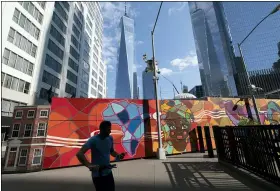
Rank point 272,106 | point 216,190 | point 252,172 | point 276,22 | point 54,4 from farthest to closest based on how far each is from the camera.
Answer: point 276,22
point 54,4
point 272,106
point 252,172
point 216,190

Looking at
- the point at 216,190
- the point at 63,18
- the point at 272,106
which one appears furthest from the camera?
the point at 63,18

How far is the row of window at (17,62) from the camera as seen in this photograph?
2434 centimetres

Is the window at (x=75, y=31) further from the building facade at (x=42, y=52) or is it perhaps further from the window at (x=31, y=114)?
the window at (x=31, y=114)

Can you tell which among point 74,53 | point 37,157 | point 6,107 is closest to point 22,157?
point 37,157

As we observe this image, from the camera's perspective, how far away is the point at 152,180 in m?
6.15

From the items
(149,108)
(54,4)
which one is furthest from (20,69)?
(149,108)

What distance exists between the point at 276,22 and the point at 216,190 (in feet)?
368

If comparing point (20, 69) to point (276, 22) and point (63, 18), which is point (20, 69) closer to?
point (63, 18)

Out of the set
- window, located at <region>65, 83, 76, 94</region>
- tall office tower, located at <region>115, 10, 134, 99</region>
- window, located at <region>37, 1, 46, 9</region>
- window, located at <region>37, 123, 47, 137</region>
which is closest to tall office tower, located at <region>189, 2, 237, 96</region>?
tall office tower, located at <region>115, 10, 134, 99</region>

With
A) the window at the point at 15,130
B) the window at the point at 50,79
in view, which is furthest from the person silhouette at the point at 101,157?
the window at the point at 50,79

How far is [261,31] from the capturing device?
88.1 meters

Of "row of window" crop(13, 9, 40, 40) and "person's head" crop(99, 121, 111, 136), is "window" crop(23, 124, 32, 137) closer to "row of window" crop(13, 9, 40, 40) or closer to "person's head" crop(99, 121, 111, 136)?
"person's head" crop(99, 121, 111, 136)

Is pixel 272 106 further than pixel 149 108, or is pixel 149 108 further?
pixel 272 106

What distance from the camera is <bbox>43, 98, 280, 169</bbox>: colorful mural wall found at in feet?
29.8
